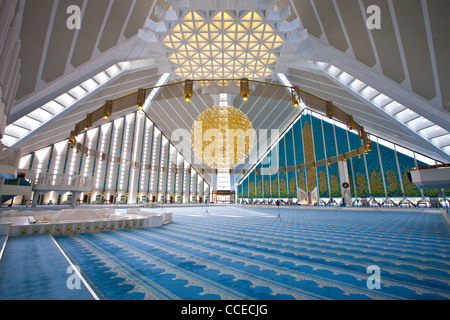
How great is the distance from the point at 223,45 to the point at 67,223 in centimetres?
1107

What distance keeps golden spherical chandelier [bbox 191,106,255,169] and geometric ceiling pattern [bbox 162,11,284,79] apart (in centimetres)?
444

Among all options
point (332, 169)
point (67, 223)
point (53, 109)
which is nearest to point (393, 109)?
point (332, 169)

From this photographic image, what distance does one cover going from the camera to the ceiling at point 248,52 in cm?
562

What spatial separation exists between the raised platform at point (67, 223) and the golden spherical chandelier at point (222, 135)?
12.5 feet

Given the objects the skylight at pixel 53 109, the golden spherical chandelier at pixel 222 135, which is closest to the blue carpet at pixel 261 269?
the golden spherical chandelier at pixel 222 135

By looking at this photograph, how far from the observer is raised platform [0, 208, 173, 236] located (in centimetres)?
392

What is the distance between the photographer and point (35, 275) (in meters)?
1.93
